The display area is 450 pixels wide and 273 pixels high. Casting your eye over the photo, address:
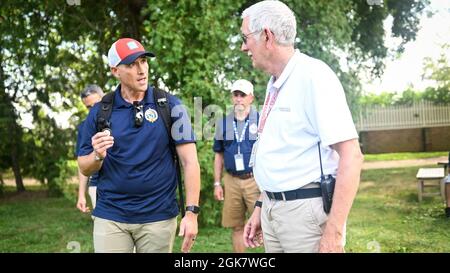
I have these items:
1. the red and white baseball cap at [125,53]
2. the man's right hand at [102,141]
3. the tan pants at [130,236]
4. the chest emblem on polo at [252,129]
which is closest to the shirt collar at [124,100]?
the red and white baseball cap at [125,53]

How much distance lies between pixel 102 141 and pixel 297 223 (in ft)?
4.10

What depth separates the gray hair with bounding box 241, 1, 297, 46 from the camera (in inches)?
103

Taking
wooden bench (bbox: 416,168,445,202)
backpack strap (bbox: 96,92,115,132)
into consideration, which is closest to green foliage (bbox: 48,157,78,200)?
wooden bench (bbox: 416,168,445,202)

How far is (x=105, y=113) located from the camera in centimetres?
343

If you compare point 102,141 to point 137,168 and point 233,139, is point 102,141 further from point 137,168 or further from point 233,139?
point 233,139

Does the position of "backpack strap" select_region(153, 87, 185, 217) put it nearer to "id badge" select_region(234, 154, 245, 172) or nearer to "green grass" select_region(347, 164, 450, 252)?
"id badge" select_region(234, 154, 245, 172)

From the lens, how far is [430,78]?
9.40 metres

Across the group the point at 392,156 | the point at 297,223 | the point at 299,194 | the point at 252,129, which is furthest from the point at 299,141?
the point at 392,156

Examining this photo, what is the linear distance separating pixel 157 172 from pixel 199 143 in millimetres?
4317

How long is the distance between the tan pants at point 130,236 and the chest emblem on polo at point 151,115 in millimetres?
652

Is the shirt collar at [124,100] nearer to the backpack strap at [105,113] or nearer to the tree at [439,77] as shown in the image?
the backpack strap at [105,113]

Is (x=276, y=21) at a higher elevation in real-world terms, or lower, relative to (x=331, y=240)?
higher

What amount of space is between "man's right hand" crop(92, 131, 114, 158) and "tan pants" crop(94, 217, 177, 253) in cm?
52

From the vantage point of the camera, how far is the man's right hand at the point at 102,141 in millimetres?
3174
